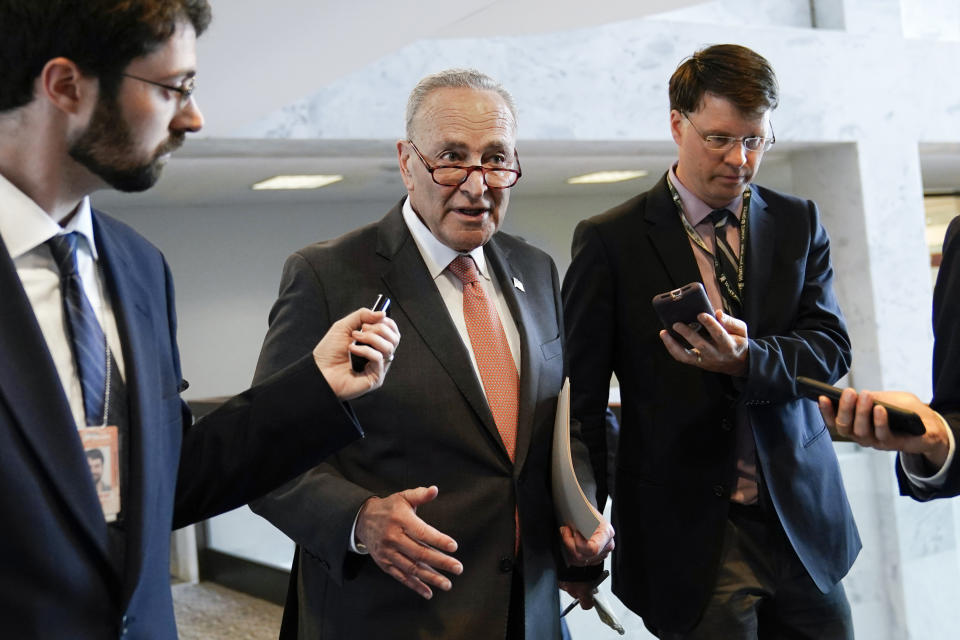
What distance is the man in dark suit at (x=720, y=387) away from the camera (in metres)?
2.16

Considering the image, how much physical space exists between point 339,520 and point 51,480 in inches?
27.2

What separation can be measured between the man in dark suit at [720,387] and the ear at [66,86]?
4.00 ft

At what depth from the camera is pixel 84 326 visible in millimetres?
1258

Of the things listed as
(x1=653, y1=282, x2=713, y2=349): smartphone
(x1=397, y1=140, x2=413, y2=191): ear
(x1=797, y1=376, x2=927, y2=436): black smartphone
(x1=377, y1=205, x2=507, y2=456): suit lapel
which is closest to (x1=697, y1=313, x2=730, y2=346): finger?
(x1=653, y1=282, x2=713, y2=349): smartphone

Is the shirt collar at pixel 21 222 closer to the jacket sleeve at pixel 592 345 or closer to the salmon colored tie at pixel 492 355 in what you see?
the salmon colored tie at pixel 492 355

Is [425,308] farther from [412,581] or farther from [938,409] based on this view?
[938,409]

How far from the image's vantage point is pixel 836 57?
6.83 m

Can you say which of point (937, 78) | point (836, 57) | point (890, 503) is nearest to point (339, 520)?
point (890, 503)

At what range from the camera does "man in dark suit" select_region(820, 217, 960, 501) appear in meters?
1.72

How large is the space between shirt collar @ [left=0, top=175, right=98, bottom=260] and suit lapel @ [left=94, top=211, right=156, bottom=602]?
0.34 feet

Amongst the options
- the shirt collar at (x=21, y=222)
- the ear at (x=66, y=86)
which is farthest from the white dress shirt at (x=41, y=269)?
the ear at (x=66, y=86)

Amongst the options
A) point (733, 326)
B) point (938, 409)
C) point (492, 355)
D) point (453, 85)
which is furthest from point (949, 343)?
point (453, 85)

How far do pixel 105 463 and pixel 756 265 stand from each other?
4.94ft

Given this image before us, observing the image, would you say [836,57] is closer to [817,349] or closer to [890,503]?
[890,503]
